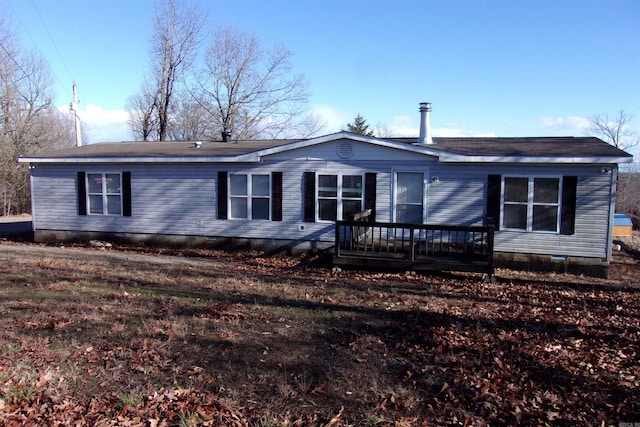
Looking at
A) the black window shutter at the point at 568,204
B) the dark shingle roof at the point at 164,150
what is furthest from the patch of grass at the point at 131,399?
the black window shutter at the point at 568,204

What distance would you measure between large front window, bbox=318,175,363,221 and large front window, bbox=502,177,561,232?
382 cm

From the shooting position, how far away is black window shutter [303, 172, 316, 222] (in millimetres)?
12992

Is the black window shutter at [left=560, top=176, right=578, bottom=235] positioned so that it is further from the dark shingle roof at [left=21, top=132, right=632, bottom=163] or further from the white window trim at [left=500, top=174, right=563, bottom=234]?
the dark shingle roof at [left=21, top=132, right=632, bottom=163]

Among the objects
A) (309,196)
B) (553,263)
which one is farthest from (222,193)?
(553,263)

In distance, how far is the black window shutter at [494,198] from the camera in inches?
463

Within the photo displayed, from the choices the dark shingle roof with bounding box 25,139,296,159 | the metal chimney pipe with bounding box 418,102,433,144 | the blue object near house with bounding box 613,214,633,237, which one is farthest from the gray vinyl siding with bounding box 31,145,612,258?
the blue object near house with bounding box 613,214,633,237

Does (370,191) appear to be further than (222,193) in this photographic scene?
No

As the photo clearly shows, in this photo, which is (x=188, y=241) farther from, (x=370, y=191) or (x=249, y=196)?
(x=370, y=191)

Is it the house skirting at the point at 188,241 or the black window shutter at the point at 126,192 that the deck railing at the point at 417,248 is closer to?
the house skirting at the point at 188,241

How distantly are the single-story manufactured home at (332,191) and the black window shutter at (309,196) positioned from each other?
0.09 ft

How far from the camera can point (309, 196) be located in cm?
1305

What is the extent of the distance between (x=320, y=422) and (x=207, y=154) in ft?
37.2

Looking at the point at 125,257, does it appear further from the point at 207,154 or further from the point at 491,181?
the point at 491,181

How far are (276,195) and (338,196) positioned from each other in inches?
71.9
